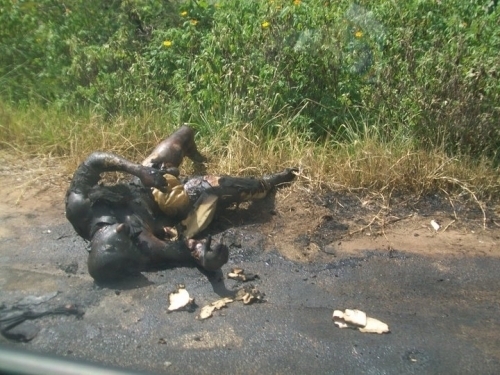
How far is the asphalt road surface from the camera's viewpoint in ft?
12.2

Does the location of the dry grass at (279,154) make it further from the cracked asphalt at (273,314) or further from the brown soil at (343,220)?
the cracked asphalt at (273,314)

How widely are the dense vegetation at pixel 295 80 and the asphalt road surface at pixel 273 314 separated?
154 cm

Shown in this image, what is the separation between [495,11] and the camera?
660 cm

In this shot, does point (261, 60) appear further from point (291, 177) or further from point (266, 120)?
point (291, 177)

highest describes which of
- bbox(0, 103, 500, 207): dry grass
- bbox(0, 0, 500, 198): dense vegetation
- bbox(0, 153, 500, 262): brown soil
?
bbox(0, 0, 500, 198): dense vegetation

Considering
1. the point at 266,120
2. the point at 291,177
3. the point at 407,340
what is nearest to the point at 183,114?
the point at 266,120

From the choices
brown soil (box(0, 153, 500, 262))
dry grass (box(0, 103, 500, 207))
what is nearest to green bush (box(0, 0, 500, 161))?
dry grass (box(0, 103, 500, 207))

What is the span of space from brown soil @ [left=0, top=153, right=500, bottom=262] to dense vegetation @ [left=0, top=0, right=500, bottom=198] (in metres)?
0.67

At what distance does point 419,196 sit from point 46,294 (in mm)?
2938

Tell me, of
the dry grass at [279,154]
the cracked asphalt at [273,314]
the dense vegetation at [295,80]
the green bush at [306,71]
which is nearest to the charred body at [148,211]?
the cracked asphalt at [273,314]

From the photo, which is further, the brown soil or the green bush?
the green bush

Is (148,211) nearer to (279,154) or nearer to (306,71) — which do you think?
(279,154)

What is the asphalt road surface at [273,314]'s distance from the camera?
3.73 m

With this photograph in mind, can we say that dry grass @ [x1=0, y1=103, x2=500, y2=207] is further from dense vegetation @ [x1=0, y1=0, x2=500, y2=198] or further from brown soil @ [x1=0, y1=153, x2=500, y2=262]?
brown soil @ [x1=0, y1=153, x2=500, y2=262]
